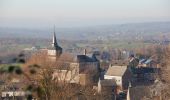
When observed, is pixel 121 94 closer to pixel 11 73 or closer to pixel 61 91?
pixel 61 91

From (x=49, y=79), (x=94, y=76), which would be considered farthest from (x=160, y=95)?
(x=94, y=76)

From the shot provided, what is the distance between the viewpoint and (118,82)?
1764 inches

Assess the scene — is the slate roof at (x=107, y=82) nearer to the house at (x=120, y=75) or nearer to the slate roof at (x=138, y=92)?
the house at (x=120, y=75)

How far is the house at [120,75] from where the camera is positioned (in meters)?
Result: 44.9

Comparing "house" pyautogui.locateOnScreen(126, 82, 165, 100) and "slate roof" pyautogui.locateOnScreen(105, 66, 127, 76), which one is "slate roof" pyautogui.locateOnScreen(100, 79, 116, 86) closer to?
"slate roof" pyautogui.locateOnScreen(105, 66, 127, 76)

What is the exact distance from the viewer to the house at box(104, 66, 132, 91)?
44.9m

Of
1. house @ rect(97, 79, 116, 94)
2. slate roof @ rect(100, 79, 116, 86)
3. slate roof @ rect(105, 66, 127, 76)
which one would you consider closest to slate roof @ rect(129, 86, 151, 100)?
house @ rect(97, 79, 116, 94)

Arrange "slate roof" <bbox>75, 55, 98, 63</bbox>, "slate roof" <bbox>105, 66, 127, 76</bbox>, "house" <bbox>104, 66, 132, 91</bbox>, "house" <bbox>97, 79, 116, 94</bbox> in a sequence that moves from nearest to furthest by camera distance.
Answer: "house" <bbox>97, 79, 116, 94</bbox>
"house" <bbox>104, 66, 132, 91</bbox>
"slate roof" <bbox>105, 66, 127, 76</bbox>
"slate roof" <bbox>75, 55, 98, 63</bbox>

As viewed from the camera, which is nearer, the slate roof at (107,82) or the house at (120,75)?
the slate roof at (107,82)

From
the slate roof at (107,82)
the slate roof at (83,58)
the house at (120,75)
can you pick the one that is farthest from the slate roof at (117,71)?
the slate roof at (83,58)

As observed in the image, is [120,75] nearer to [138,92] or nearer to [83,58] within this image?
[83,58]

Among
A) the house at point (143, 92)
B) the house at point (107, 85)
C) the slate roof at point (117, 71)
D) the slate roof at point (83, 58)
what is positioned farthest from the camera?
the slate roof at point (83, 58)

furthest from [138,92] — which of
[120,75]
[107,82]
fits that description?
[120,75]

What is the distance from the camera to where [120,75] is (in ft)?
148
